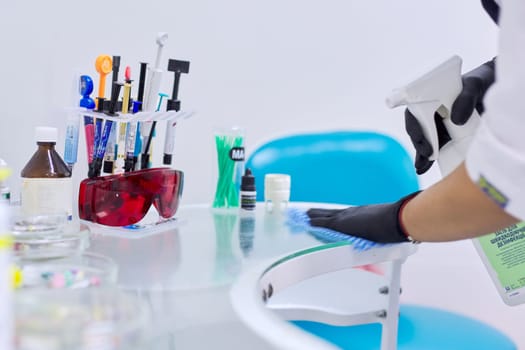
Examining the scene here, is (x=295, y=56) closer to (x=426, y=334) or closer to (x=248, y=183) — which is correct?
(x=248, y=183)

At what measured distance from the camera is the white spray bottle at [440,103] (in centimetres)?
91

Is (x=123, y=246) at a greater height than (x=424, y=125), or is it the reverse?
(x=424, y=125)

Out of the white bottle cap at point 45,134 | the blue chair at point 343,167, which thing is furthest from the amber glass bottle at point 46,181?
the blue chair at point 343,167

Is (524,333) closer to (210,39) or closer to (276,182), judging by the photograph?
(276,182)

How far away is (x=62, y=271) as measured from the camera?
1.83 ft

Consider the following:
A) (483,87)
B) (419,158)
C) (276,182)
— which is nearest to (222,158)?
(276,182)

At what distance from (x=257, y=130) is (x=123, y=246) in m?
0.94

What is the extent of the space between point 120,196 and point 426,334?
0.79 meters

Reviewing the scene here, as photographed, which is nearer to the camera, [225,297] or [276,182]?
[225,297]

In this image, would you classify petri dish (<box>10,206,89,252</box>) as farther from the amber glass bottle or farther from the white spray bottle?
the white spray bottle

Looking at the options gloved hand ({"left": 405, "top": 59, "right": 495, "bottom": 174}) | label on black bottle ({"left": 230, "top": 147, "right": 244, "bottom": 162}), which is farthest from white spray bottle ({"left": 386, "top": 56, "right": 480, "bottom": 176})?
label on black bottle ({"left": 230, "top": 147, "right": 244, "bottom": 162})

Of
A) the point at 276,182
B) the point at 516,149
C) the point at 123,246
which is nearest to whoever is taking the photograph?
the point at 516,149

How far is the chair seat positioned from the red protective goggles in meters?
0.56

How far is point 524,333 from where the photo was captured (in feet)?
6.11
